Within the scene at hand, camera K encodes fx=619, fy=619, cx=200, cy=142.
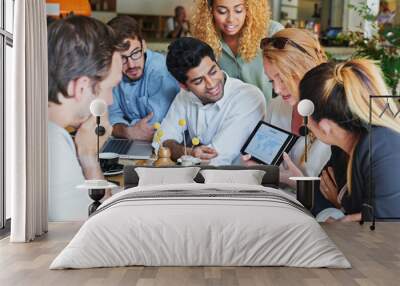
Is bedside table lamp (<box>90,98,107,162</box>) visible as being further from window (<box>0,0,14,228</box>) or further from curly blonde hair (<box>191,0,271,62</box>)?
curly blonde hair (<box>191,0,271,62</box>)

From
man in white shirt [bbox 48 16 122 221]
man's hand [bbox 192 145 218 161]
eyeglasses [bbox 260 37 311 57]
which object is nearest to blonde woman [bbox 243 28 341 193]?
eyeglasses [bbox 260 37 311 57]

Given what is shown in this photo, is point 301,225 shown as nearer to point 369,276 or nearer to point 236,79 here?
point 369,276

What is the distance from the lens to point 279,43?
7.88m

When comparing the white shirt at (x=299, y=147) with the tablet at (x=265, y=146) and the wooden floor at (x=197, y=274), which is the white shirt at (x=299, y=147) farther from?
the wooden floor at (x=197, y=274)

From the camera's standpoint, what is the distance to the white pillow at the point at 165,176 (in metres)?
7.05

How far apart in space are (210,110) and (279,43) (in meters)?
1.23

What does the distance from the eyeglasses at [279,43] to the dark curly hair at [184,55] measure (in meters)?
0.67

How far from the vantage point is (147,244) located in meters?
4.86

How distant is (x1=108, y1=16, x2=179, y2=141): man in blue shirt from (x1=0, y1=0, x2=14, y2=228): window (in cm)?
138

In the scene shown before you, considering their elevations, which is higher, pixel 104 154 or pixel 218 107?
pixel 218 107

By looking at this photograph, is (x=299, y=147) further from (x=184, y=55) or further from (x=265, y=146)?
(x=184, y=55)

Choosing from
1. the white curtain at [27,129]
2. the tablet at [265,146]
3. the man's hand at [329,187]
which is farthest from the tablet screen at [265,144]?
the white curtain at [27,129]

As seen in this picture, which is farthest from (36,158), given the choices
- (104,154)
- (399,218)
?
(399,218)

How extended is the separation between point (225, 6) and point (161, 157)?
81.3 inches
